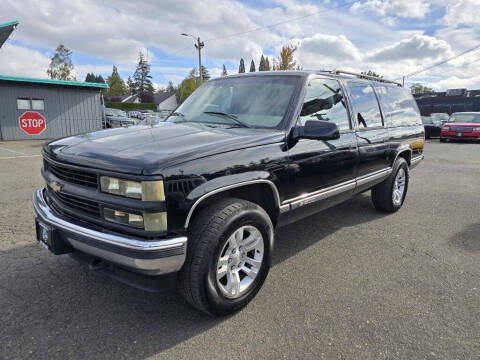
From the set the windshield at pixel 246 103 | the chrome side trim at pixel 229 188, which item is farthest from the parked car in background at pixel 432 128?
the chrome side trim at pixel 229 188

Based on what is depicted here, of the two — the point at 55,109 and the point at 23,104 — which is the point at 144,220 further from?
the point at 55,109

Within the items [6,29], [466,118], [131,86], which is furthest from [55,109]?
[131,86]

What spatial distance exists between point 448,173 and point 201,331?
8470 millimetres

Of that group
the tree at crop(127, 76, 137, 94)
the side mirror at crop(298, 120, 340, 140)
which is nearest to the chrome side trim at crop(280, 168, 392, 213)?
the side mirror at crop(298, 120, 340, 140)

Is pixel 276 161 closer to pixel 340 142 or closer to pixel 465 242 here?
pixel 340 142

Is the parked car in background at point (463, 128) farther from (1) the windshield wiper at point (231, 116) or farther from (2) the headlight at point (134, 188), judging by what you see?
(2) the headlight at point (134, 188)

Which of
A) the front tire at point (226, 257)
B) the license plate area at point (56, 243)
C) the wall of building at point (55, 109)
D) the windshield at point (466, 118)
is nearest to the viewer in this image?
the front tire at point (226, 257)

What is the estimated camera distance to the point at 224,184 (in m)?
2.38

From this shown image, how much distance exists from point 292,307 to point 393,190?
3063 millimetres

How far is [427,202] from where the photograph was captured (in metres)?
5.83

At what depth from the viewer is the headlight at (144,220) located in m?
2.10

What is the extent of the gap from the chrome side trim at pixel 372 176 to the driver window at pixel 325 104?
0.65 meters

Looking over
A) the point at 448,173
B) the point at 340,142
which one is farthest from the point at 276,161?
the point at 448,173

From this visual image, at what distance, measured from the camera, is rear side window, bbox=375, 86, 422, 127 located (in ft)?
15.5
